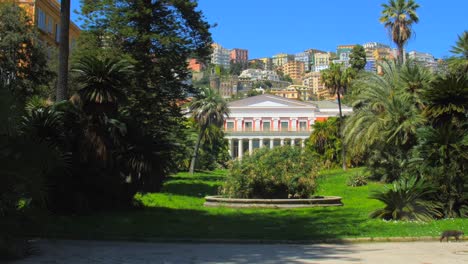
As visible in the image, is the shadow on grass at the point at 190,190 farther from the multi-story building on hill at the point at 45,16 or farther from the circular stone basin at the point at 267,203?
→ the multi-story building on hill at the point at 45,16

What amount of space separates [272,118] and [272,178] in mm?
77511

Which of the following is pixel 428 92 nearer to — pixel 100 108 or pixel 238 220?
pixel 238 220

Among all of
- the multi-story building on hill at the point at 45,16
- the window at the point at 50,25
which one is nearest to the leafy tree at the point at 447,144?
the multi-story building on hill at the point at 45,16

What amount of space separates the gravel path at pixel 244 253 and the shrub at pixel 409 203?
3096 millimetres

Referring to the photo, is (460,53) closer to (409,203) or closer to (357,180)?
(357,180)

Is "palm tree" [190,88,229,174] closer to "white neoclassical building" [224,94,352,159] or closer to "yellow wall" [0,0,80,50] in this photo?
"yellow wall" [0,0,80,50]

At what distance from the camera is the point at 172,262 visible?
910 cm

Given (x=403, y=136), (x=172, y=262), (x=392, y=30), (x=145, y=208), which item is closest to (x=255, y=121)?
(x=392, y=30)

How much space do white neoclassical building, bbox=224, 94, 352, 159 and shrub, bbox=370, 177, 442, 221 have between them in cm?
8129

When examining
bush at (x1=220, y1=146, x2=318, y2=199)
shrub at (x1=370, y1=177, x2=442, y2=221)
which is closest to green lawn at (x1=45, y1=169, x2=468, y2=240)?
shrub at (x1=370, y1=177, x2=442, y2=221)

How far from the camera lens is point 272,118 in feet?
324

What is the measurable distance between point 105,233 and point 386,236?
21.7 ft

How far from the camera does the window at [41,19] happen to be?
52.0 meters

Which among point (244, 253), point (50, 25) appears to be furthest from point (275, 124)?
point (244, 253)
